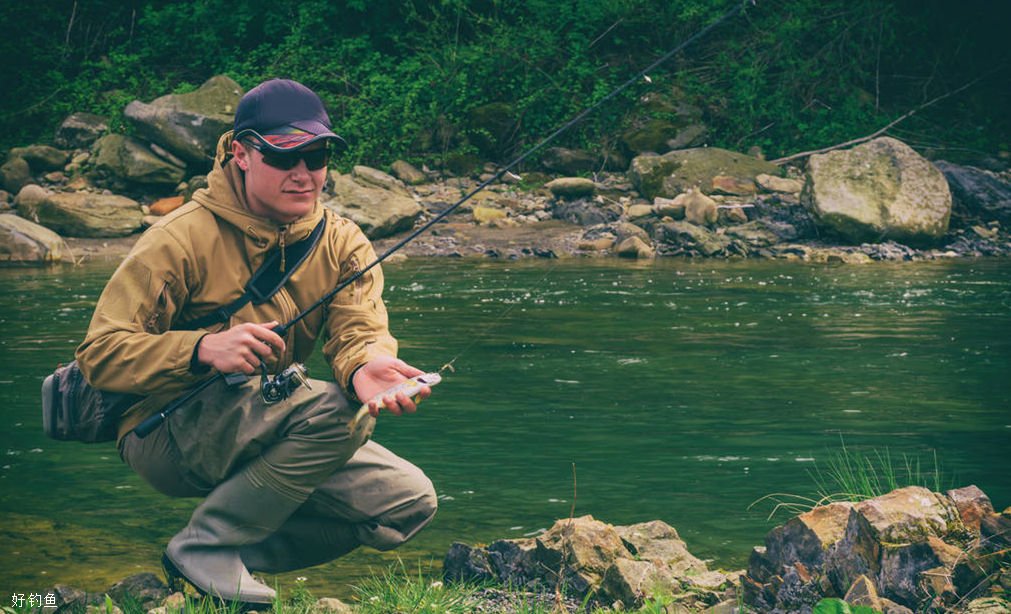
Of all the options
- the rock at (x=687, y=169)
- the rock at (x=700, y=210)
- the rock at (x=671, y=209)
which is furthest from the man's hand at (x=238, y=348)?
the rock at (x=687, y=169)

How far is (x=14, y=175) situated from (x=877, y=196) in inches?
513

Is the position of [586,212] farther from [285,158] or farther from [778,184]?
[285,158]

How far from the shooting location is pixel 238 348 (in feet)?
11.7

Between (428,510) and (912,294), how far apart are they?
10.0 m

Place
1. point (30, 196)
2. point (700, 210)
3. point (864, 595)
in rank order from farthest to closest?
point (30, 196) → point (700, 210) → point (864, 595)

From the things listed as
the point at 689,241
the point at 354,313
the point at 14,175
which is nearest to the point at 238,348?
the point at 354,313

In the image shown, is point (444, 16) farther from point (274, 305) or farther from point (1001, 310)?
point (274, 305)

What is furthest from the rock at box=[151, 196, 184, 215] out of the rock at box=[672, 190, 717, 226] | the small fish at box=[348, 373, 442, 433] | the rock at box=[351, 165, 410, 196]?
the small fish at box=[348, 373, 442, 433]

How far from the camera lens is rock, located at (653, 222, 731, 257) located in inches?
692

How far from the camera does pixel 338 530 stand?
416cm

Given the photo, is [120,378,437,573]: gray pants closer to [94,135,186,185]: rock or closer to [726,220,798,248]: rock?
[726,220,798,248]: rock

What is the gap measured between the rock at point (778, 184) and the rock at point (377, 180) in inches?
209

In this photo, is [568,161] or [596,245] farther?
[568,161]

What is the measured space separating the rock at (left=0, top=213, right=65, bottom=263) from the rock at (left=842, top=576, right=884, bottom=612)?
15.6 metres
